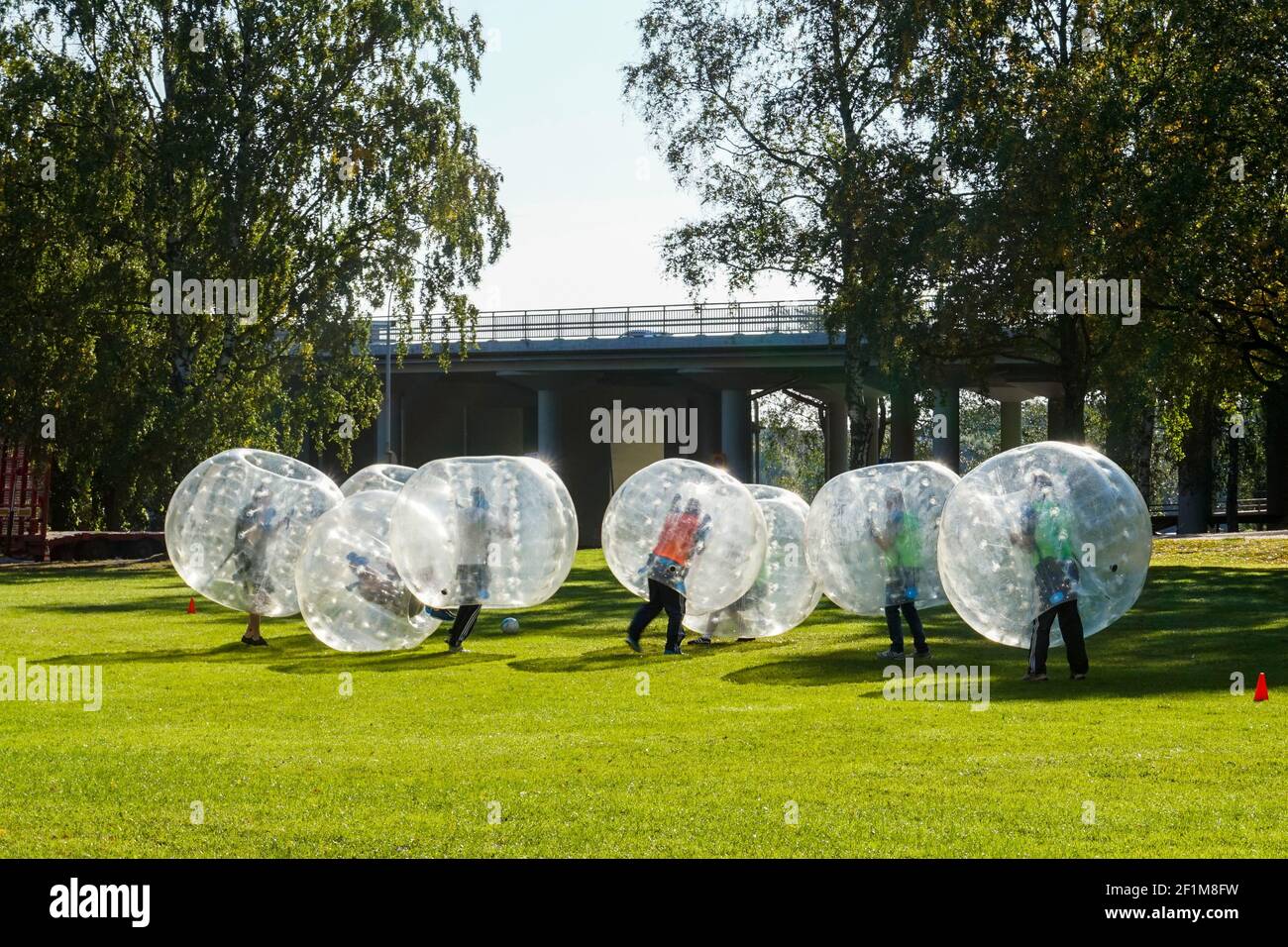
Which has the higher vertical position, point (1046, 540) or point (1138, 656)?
point (1046, 540)

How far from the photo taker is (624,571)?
16422 mm

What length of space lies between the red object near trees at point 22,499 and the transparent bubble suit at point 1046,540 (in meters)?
27.6

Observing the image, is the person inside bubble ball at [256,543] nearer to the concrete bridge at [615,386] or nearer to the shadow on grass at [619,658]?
the shadow on grass at [619,658]

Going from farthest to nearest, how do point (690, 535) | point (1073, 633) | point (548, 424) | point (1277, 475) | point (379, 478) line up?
point (548, 424), point (1277, 475), point (379, 478), point (690, 535), point (1073, 633)

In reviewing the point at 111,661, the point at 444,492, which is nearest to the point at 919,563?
the point at 444,492

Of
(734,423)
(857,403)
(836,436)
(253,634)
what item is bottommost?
(253,634)

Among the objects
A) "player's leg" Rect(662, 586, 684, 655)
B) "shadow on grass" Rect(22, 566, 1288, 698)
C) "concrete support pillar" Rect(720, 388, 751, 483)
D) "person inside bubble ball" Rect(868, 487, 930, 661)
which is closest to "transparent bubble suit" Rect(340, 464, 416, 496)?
"shadow on grass" Rect(22, 566, 1288, 698)

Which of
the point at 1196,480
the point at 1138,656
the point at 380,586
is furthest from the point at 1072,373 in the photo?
the point at 1196,480

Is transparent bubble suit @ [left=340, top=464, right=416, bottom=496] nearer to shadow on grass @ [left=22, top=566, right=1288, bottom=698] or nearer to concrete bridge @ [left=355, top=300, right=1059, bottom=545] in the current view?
shadow on grass @ [left=22, top=566, right=1288, bottom=698]

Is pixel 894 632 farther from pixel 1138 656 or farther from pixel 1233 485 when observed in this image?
pixel 1233 485

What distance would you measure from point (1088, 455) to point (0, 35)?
29.9 metres

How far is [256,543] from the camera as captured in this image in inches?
635

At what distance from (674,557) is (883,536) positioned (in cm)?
225

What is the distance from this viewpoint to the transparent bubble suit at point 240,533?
52.7 feet
